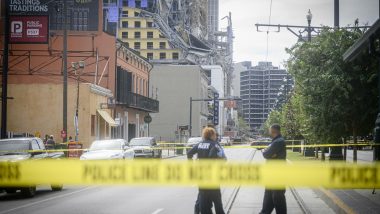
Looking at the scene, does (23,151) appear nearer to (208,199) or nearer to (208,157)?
(208,157)

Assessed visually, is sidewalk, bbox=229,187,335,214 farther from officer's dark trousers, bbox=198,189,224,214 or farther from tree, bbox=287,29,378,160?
tree, bbox=287,29,378,160

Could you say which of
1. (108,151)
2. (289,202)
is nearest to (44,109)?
(108,151)

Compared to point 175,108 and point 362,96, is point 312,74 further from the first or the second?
point 175,108

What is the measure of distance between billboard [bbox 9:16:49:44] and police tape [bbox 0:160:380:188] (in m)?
20.8

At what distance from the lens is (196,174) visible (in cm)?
686

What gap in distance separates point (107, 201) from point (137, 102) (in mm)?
39403

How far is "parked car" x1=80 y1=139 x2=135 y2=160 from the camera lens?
2241cm

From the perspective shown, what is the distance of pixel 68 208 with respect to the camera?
12.8 meters

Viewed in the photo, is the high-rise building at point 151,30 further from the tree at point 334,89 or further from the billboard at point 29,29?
the tree at point 334,89

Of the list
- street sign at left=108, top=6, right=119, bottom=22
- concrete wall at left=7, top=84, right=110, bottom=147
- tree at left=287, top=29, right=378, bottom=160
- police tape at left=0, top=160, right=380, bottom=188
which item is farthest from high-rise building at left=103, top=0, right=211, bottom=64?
police tape at left=0, top=160, right=380, bottom=188

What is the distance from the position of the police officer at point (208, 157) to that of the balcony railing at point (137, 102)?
3817cm

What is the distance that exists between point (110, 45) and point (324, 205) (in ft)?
114

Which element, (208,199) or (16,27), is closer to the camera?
(208,199)

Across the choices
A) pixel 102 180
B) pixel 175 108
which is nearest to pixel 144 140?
pixel 102 180
